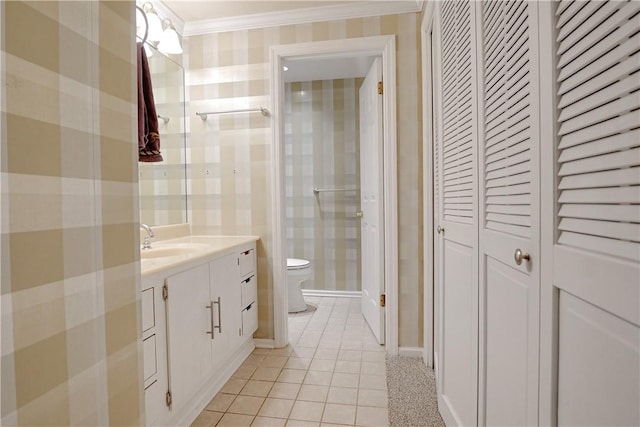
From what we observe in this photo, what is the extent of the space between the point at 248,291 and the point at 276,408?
780mm

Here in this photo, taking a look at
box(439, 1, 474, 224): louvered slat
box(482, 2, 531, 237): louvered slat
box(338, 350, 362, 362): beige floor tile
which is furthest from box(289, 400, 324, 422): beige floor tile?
box(482, 2, 531, 237): louvered slat

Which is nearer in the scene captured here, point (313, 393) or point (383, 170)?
point (313, 393)

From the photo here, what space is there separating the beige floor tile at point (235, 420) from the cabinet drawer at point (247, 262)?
796mm

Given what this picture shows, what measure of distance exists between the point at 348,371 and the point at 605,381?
1.75 metres

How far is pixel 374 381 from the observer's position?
1.97m

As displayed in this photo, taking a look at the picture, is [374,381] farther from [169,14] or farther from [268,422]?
[169,14]

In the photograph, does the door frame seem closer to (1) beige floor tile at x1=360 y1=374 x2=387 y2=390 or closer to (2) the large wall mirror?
(1) beige floor tile at x1=360 y1=374 x2=387 y2=390

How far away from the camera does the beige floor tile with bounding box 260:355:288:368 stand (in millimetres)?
2182

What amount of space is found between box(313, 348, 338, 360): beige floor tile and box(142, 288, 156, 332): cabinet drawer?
1292 mm

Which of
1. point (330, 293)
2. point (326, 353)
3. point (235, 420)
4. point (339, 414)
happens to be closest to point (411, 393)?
point (339, 414)

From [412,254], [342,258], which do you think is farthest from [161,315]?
[342,258]

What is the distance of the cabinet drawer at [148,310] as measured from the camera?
126 cm

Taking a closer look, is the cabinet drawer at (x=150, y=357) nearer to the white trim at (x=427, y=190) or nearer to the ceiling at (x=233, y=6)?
the white trim at (x=427, y=190)

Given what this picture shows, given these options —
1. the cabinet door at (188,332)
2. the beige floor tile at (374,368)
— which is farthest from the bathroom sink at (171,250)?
the beige floor tile at (374,368)
